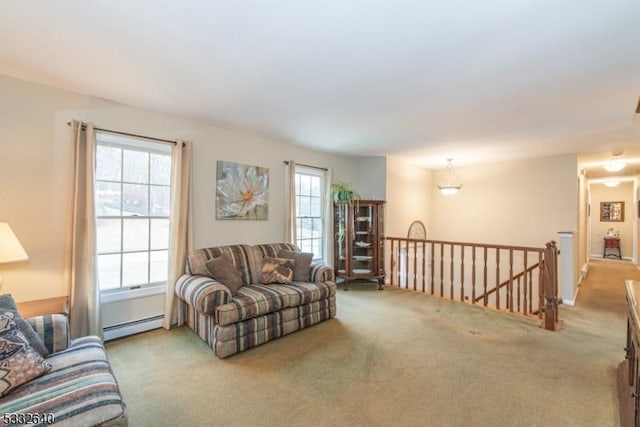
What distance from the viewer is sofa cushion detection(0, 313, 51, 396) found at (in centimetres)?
137

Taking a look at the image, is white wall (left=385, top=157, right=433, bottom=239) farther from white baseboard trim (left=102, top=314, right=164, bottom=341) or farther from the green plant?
white baseboard trim (left=102, top=314, right=164, bottom=341)

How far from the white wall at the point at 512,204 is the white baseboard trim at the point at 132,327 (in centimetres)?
552

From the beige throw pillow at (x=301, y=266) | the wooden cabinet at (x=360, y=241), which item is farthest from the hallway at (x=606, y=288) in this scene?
the beige throw pillow at (x=301, y=266)

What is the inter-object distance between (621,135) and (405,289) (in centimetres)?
352

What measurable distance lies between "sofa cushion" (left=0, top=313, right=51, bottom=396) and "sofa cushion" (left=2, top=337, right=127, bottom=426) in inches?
1.4

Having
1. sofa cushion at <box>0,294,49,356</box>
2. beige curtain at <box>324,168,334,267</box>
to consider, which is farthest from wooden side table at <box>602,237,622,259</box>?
sofa cushion at <box>0,294,49,356</box>

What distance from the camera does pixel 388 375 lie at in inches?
88.8

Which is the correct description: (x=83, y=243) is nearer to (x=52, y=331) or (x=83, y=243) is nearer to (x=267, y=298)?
(x=52, y=331)

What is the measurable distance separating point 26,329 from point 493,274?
6392 mm

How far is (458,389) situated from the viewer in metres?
2.08

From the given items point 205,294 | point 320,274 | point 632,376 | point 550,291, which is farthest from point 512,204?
point 205,294

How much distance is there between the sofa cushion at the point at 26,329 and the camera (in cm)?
164

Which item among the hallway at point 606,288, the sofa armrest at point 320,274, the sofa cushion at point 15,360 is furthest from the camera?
the hallway at point 606,288

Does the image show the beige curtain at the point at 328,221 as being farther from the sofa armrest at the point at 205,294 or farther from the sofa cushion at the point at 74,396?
the sofa cushion at the point at 74,396
